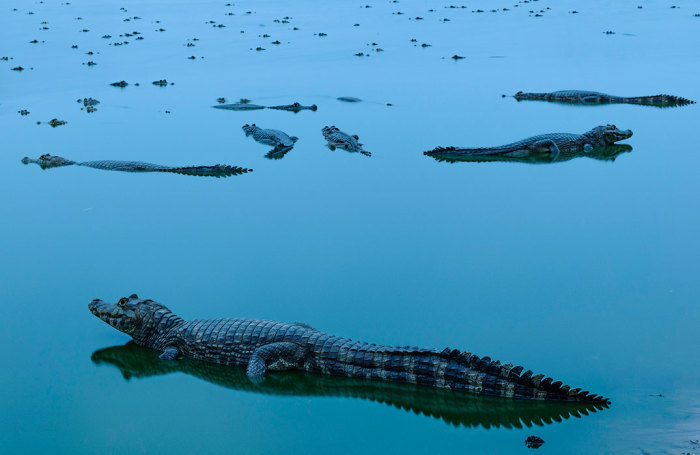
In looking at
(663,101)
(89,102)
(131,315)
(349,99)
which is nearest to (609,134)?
(663,101)

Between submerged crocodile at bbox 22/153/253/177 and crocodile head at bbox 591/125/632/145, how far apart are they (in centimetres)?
766

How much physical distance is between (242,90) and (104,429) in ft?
60.4

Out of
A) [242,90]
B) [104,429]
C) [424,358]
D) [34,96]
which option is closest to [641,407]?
[424,358]

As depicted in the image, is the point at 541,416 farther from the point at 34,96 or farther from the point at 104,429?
the point at 34,96

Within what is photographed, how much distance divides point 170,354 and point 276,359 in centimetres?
133

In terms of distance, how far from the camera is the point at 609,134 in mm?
16594

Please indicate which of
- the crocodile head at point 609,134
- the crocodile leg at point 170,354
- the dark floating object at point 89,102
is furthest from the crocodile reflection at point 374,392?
the dark floating object at point 89,102

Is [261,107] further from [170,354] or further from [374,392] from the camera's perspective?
[374,392]

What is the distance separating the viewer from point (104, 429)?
7.31m

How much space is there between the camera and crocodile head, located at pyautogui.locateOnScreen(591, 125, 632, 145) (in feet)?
54.5

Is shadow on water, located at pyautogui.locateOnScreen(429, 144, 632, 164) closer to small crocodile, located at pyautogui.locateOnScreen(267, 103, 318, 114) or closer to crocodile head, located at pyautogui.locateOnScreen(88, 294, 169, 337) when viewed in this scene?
small crocodile, located at pyautogui.locateOnScreen(267, 103, 318, 114)

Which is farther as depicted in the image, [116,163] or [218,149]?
[218,149]

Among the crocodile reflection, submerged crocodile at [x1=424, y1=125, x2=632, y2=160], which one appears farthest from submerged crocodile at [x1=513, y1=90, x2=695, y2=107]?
the crocodile reflection

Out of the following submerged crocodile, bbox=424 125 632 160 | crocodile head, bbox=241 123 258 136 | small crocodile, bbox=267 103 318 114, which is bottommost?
small crocodile, bbox=267 103 318 114
